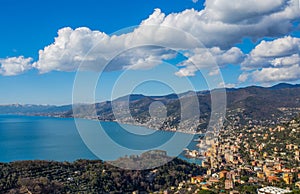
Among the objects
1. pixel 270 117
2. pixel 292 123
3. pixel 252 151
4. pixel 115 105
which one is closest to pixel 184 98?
pixel 115 105

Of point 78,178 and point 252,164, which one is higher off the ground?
point 78,178

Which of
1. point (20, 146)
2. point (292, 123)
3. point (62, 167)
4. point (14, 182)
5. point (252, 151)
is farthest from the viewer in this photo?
point (20, 146)

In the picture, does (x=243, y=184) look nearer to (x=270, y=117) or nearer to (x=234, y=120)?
(x=234, y=120)

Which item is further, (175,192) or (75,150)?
(75,150)

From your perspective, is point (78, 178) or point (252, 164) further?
point (252, 164)
